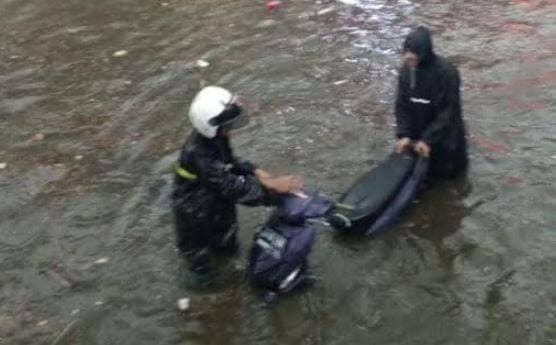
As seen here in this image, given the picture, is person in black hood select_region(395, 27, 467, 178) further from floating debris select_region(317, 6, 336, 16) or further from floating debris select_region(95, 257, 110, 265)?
floating debris select_region(317, 6, 336, 16)

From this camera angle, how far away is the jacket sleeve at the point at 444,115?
6043 mm

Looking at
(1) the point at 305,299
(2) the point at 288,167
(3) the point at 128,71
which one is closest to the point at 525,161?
(2) the point at 288,167

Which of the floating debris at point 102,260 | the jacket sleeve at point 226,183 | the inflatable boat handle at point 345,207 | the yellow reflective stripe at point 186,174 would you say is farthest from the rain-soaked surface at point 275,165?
the yellow reflective stripe at point 186,174

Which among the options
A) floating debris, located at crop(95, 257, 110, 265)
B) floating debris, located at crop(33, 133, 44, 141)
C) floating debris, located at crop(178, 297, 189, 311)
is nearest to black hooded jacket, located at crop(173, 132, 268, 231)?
floating debris, located at crop(178, 297, 189, 311)

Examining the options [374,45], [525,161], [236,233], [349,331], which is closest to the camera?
[349,331]

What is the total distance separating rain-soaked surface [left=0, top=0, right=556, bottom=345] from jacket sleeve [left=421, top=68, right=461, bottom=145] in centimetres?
59

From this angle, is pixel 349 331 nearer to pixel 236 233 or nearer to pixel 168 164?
pixel 236 233

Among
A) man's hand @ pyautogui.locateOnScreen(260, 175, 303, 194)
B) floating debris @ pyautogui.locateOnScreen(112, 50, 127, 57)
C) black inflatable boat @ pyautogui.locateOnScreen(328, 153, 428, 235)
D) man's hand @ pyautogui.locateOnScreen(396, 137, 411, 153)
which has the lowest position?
floating debris @ pyautogui.locateOnScreen(112, 50, 127, 57)

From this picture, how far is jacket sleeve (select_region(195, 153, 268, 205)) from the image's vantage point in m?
5.01

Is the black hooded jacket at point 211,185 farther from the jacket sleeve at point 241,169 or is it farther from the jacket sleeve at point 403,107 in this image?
the jacket sleeve at point 403,107

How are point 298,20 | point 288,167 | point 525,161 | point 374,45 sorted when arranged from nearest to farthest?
point 525,161, point 288,167, point 374,45, point 298,20

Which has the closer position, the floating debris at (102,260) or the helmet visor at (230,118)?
the helmet visor at (230,118)

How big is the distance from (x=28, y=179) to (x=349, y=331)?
4.09 metres

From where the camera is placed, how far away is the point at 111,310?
552 centimetres
